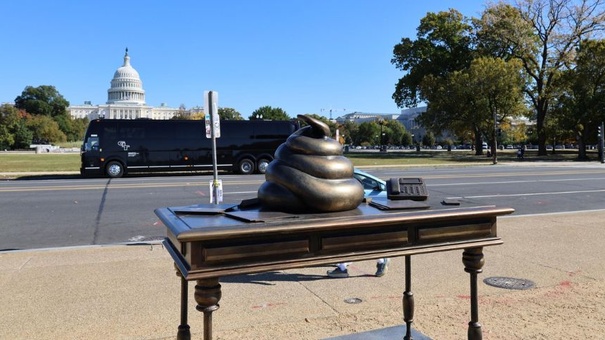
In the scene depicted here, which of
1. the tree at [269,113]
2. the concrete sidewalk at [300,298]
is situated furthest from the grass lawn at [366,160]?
the tree at [269,113]

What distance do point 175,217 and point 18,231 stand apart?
25.8 feet

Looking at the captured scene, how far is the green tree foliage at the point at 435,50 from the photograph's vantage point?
186ft

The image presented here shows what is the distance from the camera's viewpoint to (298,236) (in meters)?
2.68

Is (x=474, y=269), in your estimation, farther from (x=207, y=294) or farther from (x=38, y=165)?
(x=38, y=165)

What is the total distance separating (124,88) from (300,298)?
149202 mm

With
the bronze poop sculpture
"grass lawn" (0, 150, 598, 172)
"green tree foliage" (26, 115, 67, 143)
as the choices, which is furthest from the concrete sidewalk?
"green tree foliage" (26, 115, 67, 143)

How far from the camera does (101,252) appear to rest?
7133 millimetres

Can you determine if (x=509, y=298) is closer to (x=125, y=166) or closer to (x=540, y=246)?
(x=540, y=246)

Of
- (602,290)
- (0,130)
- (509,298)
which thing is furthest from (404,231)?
(0,130)

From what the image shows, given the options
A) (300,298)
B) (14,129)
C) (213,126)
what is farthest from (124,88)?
(300,298)

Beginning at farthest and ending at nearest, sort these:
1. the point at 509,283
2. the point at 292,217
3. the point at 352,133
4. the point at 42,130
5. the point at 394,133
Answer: the point at 394,133 → the point at 352,133 → the point at 42,130 → the point at 509,283 → the point at 292,217

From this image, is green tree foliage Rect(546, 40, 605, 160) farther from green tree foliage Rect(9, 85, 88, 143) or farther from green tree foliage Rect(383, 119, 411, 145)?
green tree foliage Rect(9, 85, 88, 143)

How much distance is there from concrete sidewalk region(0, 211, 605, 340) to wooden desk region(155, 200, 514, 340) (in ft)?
3.93

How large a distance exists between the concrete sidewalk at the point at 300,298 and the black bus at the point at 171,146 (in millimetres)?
18466
